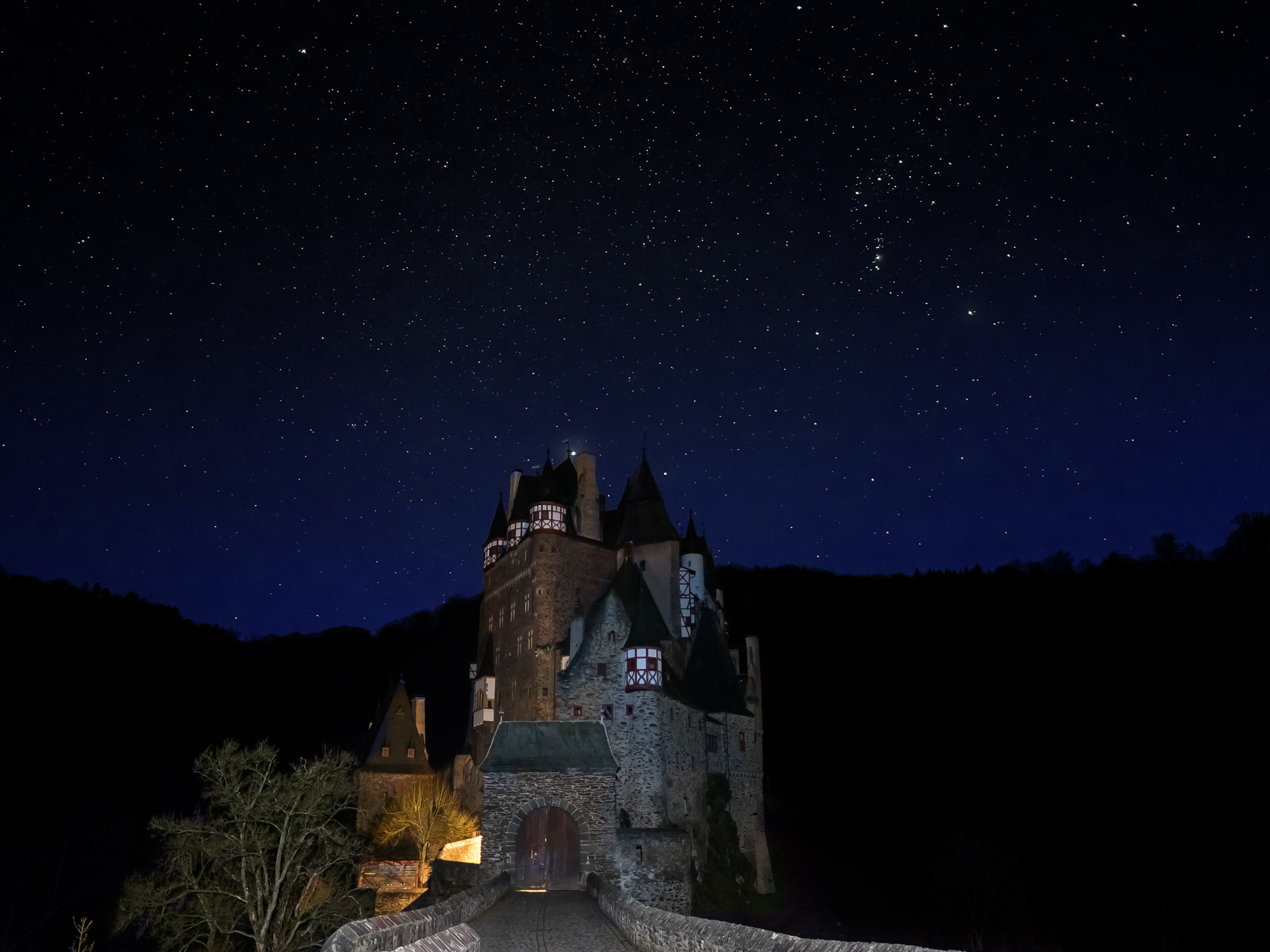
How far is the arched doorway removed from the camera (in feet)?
95.3

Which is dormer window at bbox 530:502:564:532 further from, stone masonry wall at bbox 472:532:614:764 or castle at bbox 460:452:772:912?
stone masonry wall at bbox 472:532:614:764

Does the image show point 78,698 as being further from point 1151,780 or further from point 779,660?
point 1151,780

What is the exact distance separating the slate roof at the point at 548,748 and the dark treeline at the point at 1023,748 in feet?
44.2

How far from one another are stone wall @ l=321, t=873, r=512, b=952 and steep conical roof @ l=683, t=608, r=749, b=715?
71.7 feet

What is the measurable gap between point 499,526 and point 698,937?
126 feet

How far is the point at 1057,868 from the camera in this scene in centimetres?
5588

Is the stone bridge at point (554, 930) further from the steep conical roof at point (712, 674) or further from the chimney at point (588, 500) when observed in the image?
the chimney at point (588, 500)

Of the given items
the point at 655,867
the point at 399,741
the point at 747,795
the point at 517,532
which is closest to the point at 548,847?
the point at 655,867

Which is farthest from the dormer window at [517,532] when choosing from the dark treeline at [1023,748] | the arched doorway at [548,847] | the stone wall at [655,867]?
the dark treeline at [1023,748]

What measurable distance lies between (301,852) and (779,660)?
188ft

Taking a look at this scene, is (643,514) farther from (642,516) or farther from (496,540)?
(496,540)

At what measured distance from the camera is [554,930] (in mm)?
18766

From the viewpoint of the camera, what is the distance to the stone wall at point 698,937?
9836 millimetres

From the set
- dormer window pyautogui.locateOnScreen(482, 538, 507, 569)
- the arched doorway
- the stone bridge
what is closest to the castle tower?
dormer window pyautogui.locateOnScreen(482, 538, 507, 569)
